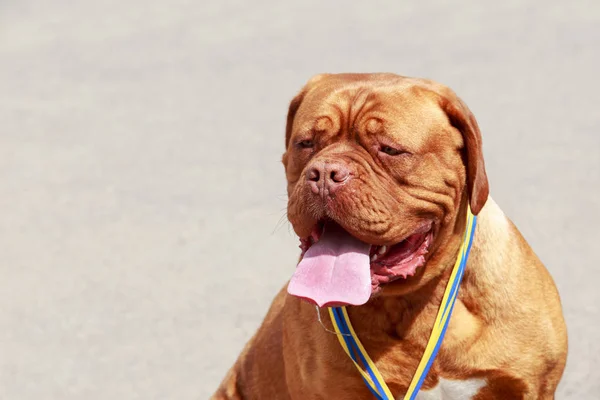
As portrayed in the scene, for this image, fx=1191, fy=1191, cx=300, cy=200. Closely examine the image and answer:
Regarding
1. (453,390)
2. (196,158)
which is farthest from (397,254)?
(196,158)

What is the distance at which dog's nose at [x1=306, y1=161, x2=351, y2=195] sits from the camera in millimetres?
4004

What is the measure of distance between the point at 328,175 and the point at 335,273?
343 millimetres

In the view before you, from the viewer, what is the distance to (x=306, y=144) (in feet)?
14.1

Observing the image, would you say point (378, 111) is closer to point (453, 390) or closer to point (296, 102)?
point (296, 102)

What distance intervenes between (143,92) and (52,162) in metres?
1.50

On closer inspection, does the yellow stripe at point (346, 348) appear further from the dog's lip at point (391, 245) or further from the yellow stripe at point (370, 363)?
the dog's lip at point (391, 245)

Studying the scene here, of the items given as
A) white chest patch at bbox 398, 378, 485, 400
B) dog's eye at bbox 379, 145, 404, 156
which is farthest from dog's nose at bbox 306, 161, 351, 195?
white chest patch at bbox 398, 378, 485, 400

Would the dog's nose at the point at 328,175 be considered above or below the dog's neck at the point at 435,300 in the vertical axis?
above

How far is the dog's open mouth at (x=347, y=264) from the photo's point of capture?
405 cm

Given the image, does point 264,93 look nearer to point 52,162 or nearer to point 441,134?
point 52,162

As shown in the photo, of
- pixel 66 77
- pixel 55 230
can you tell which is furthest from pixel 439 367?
pixel 66 77

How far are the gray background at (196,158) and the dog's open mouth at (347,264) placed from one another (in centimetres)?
248

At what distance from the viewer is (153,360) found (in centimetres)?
711

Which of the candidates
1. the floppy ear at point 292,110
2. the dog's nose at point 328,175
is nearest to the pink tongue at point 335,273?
the dog's nose at point 328,175
